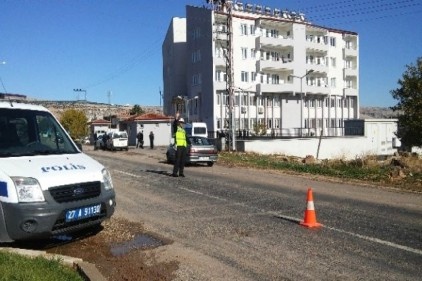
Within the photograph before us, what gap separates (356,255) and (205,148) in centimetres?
1813

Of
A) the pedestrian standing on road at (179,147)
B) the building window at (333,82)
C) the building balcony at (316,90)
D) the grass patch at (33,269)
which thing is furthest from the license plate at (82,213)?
the building window at (333,82)

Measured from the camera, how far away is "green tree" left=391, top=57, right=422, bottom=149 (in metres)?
39.3

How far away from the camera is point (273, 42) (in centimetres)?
6900

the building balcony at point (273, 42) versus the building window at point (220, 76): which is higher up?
the building balcony at point (273, 42)

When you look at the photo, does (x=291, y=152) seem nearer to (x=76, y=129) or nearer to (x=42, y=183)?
(x=42, y=183)

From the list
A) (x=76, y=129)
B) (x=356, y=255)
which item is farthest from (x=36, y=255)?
(x=76, y=129)

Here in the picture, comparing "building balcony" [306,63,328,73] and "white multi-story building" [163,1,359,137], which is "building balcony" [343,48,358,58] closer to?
"white multi-story building" [163,1,359,137]

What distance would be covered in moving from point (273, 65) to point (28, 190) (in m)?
65.2

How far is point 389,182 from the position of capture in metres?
16.9

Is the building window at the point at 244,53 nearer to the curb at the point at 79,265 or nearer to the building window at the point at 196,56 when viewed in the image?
the building window at the point at 196,56

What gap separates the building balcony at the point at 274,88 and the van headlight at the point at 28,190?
62824mm

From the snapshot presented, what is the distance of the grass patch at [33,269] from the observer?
5051mm

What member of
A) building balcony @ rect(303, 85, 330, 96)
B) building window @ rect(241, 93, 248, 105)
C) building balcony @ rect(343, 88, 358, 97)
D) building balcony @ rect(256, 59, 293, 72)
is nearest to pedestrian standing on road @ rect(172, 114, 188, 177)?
building window @ rect(241, 93, 248, 105)

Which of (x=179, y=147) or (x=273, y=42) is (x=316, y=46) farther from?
(x=179, y=147)
